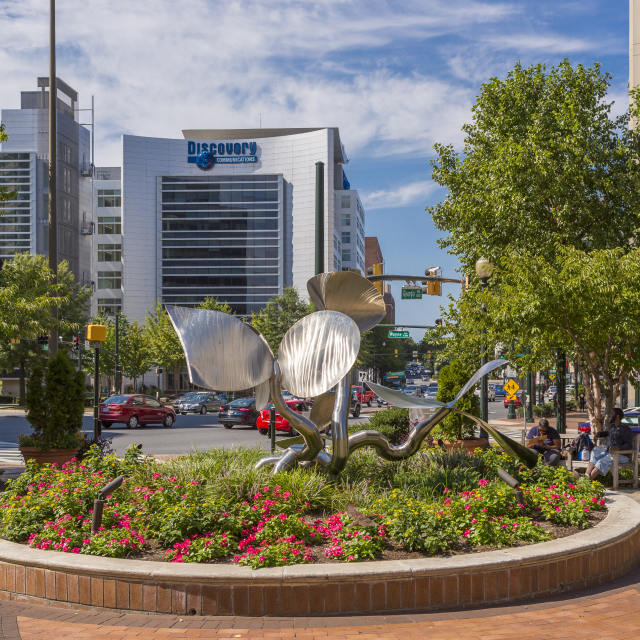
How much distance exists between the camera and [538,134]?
1645 cm

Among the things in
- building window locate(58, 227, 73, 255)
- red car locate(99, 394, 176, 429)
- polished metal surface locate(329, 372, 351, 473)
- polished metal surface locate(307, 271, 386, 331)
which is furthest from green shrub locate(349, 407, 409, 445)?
building window locate(58, 227, 73, 255)

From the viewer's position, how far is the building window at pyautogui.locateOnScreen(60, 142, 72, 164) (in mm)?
76938

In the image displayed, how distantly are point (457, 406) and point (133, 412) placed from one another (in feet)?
59.9

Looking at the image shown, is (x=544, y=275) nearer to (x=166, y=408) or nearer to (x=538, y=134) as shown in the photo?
(x=538, y=134)

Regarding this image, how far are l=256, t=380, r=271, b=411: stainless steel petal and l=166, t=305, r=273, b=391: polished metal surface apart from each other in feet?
0.67

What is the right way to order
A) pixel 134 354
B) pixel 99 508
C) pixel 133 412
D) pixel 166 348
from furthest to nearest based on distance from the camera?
pixel 134 354
pixel 166 348
pixel 133 412
pixel 99 508

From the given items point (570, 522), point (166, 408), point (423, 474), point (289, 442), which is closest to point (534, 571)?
point (570, 522)

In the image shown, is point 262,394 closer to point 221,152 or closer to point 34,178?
point 34,178

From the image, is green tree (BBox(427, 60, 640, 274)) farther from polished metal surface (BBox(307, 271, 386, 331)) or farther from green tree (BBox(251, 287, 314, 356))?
green tree (BBox(251, 287, 314, 356))

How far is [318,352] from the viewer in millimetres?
7418

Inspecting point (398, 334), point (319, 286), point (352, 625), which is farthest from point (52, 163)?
point (398, 334)

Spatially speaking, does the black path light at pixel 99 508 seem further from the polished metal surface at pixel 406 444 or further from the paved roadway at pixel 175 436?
the paved roadway at pixel 175 436

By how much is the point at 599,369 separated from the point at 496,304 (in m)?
3.24

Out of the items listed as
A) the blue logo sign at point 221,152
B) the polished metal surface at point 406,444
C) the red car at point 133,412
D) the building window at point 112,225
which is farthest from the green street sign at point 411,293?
the building window at point 112,225
